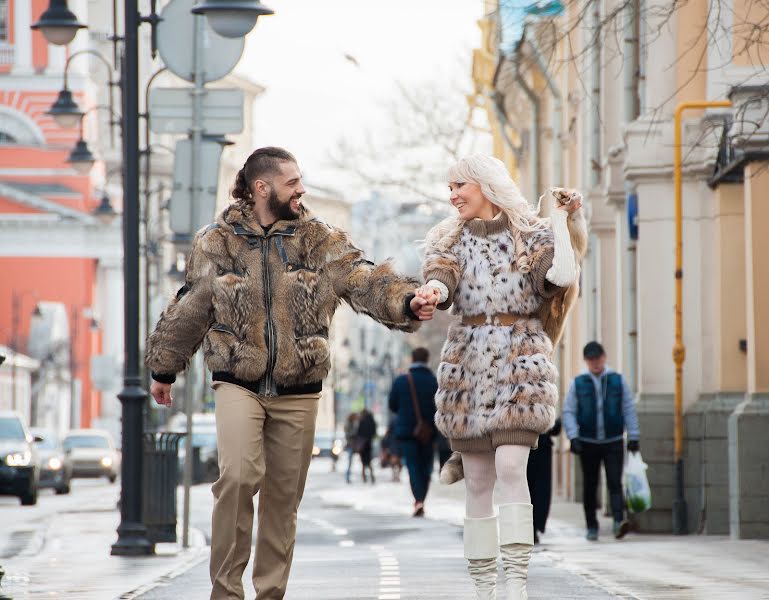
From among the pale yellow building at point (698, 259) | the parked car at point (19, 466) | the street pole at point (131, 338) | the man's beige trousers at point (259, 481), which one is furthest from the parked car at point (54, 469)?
the man's beige trousers at point (259, 481)

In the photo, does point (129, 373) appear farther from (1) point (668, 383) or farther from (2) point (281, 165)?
(2) point (281, 165)

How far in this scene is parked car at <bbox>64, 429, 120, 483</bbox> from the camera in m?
53.7

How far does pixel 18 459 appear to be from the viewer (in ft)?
112

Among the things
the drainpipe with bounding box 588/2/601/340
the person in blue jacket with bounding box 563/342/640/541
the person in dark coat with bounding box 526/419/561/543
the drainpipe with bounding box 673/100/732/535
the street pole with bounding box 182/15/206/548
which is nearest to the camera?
the street pole with bounding box 182/15/206/548

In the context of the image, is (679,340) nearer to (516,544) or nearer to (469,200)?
(469,200)

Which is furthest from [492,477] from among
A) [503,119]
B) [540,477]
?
[503,119]

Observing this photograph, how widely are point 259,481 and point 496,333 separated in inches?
49.7

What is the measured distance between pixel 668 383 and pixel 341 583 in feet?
27.6

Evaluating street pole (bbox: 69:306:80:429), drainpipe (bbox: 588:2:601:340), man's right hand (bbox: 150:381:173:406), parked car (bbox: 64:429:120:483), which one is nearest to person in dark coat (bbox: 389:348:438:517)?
drainpipe (bbox: 588:2:601:340)

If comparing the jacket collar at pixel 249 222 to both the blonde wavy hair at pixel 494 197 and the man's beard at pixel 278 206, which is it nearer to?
the man's beard at pixel 278 206

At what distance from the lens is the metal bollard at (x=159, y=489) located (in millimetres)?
16500

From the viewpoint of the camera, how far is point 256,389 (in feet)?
28.0

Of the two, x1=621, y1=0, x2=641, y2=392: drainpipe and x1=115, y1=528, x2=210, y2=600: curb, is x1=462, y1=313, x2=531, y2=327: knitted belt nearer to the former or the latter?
x1=115, y1=528, x2=210, y2=600: curb

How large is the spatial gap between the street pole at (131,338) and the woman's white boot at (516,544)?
7.44m
